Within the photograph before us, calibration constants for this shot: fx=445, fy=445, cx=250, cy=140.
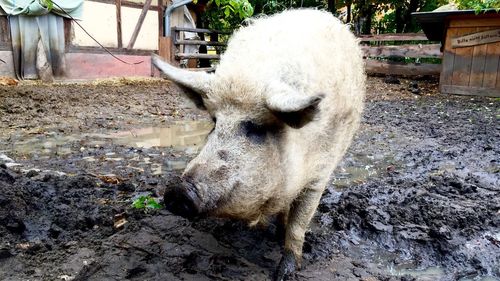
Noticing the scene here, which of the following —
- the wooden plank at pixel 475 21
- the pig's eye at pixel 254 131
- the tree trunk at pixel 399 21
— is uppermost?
the tree trunk at pixel 399 21

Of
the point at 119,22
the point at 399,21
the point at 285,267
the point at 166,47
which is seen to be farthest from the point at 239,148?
the point at 399,21

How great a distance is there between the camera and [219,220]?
3.59m

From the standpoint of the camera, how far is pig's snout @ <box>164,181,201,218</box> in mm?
2135

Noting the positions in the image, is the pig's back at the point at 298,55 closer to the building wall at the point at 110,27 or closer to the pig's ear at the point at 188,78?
the pig's ear at the point at 188,78

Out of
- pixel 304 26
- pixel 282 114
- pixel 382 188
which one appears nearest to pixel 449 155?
pixel 382 188

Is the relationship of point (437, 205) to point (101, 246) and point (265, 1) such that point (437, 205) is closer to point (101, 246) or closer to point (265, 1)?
point (101, 246)

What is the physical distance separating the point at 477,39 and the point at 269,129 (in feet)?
36.6

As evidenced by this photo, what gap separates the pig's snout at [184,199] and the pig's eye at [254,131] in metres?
0.49

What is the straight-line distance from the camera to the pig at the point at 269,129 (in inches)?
90.4

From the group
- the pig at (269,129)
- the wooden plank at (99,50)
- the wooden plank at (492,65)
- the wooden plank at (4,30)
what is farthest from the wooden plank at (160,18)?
the pig at (269,129)

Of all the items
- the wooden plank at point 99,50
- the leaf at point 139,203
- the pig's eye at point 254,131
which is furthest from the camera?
the wooden plank at point 99,50

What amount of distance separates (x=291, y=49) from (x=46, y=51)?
10.6 metres

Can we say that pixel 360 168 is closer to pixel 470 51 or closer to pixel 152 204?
pixel 152 204

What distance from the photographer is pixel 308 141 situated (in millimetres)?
2873
